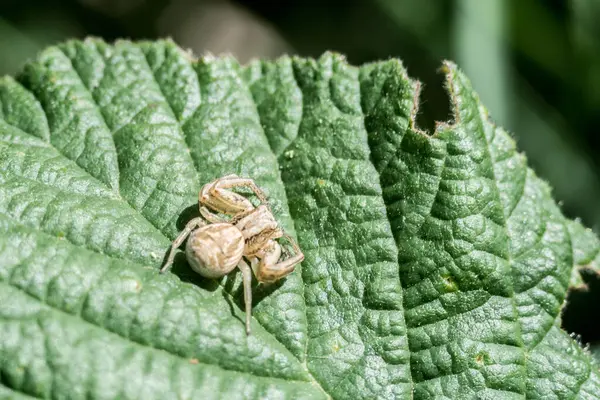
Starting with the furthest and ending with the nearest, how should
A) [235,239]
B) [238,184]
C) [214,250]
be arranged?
[238,184], [235,239], [214,250]

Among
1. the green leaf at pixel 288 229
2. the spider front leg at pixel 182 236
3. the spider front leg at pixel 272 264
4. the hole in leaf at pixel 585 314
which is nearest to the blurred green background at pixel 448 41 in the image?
the hole in leaf at pixel 585 314

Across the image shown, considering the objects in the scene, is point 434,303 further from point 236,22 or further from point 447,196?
point 236,22

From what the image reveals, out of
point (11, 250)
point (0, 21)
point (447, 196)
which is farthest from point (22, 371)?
point (0, 21)

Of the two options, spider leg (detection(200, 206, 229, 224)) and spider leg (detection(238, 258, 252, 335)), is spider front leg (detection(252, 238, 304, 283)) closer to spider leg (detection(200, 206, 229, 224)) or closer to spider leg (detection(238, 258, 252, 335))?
spider leg (detection(238, 258, 252, 335))

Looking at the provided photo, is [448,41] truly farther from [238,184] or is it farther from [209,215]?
[209,215]

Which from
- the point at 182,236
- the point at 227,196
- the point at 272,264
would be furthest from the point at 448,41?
the point at 182,236

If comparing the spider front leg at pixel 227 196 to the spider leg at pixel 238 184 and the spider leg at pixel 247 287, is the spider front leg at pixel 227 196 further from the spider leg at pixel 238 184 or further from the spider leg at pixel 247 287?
the spider leg at pixel 247 287

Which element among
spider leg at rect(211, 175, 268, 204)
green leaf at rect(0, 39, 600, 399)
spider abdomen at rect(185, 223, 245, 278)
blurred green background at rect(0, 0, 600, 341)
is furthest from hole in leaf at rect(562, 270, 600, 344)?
spider abdomen at rect(185, 223, 245, 278)
